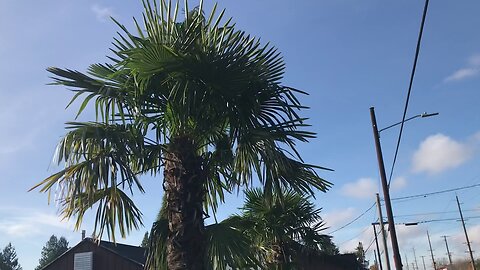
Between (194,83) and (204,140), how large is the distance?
52.0 inches

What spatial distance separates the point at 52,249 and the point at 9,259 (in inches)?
363

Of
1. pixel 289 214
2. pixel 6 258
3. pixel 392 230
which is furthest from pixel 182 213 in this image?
pixel 6 258

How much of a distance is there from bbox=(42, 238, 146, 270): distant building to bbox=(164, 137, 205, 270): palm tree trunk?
19.3m

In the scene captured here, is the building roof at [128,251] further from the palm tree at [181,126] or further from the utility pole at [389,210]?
the palm tree at [181,126]

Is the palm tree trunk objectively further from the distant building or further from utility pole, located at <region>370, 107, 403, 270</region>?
the distant building

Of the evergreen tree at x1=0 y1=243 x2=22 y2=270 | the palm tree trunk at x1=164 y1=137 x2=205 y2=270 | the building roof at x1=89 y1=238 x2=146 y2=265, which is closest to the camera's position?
the palm tree trunk at x1=164 y1=137 x2=205 y2=270

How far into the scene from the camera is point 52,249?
8925 centimetres

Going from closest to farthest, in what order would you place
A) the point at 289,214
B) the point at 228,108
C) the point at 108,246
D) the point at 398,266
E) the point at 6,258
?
the point at 228,108 < the point at 289,214 < the point at 398,266 < the point at 108,246 < the point at 6,258

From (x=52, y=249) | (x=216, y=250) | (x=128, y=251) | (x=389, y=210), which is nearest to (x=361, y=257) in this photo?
(x=128, y=251)

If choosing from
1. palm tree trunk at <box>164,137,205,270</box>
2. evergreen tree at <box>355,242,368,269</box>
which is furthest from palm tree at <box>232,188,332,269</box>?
evergreen tree at <box>355,242,368,269</box>

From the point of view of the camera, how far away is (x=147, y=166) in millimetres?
9211

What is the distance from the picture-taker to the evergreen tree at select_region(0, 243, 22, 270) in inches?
3060

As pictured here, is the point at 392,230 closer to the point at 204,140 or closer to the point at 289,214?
the point at 289,214

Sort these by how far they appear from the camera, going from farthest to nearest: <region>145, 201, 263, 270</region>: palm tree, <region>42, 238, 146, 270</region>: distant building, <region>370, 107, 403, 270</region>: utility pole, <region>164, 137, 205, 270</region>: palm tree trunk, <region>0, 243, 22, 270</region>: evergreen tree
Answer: <region>0, 243, 22, 270</region>: evergreen tree
<region>42, 238, 146, 270</region>: distant building
<region>370, 107, 403, 270</region>: utility pole
<region>145, 201, 263, 270</region>: palm tree
<region>164, 137, 205, 270</region>: palm tree trunk
